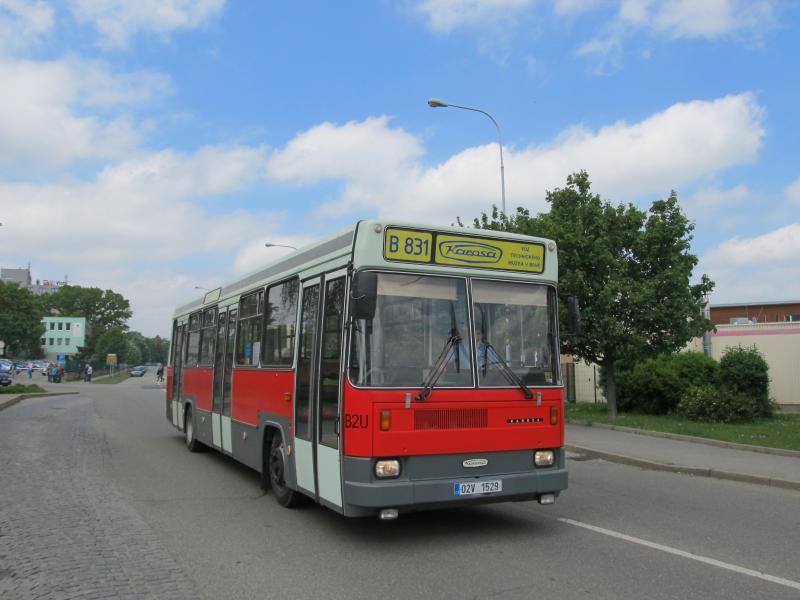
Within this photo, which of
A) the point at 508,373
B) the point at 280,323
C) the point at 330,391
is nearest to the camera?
the point at 330,391

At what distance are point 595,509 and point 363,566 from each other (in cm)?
363

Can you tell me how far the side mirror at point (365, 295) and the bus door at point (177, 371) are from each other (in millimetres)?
9701

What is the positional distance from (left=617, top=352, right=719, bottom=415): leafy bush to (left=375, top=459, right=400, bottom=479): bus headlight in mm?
16934

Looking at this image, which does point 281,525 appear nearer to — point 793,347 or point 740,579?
point 740,579

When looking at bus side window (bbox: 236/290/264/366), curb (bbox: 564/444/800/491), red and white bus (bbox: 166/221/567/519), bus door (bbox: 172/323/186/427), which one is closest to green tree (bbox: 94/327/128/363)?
bus door (bbox: 172/323/186/427)

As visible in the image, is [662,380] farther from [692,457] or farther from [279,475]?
[279,475]

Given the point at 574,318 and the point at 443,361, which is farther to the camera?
the point at 574,318

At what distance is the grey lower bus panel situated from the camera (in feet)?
20.6

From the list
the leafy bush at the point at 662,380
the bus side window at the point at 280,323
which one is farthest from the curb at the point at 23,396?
the leafy bush at the point at 662,380

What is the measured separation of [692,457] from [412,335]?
332 inches

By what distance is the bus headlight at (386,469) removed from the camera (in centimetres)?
632

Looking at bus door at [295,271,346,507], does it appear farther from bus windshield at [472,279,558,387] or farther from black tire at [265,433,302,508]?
bus windshield at [472,279,558,387]

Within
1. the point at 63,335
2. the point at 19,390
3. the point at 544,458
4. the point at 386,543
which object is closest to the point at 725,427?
the point at 544,458

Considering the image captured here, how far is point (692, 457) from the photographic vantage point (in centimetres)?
1274
